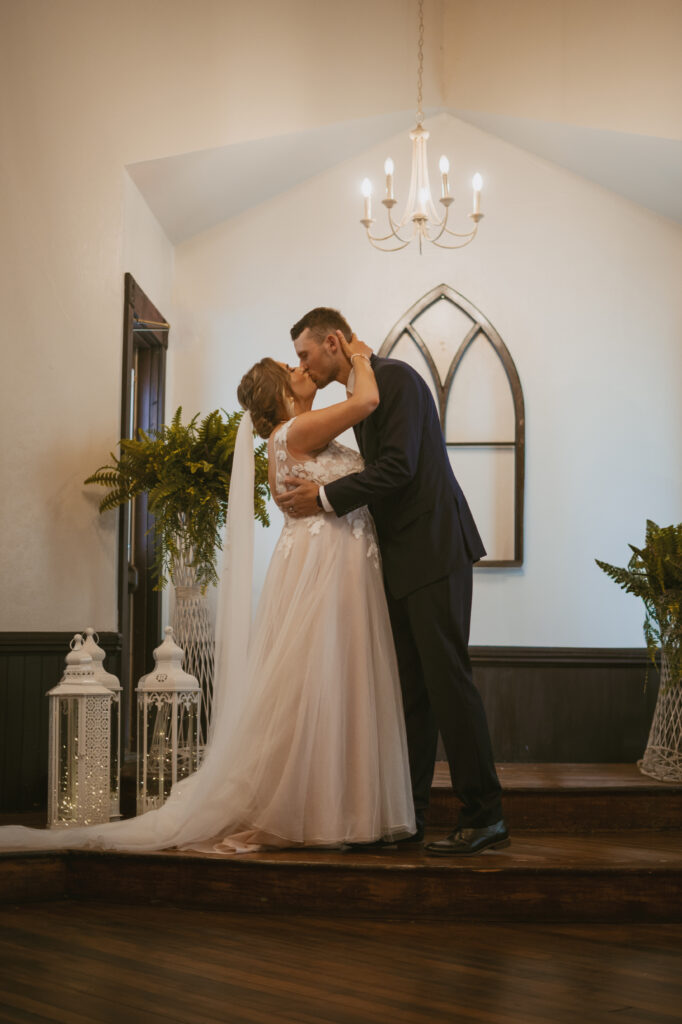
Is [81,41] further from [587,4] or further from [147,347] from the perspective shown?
[587,4]

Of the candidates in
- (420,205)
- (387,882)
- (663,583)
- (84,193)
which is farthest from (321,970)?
(420,205)

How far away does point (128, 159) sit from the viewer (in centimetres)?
463

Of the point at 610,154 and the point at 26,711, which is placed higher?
the point at 610,154

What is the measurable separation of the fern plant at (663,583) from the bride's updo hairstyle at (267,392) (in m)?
1.72

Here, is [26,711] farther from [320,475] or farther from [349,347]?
[349,347]

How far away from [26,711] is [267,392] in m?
1.76

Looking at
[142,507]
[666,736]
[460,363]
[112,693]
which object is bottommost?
A: [666,736]

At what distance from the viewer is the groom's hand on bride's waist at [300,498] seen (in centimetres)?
326

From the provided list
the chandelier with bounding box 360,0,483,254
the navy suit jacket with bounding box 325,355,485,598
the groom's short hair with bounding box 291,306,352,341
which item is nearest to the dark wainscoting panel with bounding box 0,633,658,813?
the chandelier with bounding box 360,0,483,254

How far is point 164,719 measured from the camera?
12.6 feet

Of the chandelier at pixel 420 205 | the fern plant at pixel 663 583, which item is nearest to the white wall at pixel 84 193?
the chandelier at pixel 420 205

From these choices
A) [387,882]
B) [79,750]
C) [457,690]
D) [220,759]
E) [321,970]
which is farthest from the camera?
[79,750]

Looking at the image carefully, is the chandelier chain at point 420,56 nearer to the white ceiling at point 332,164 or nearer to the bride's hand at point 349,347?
the white ceiling at point 332,164

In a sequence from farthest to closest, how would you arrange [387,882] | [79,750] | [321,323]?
[79,750] → [321,323] → [387,882]
